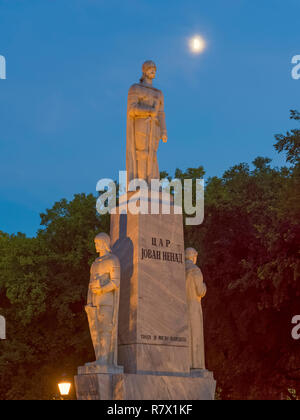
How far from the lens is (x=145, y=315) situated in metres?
11.2

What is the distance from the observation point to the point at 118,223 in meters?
12.7

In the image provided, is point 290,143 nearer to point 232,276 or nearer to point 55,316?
point 232,276

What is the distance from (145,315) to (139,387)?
52.2 inches

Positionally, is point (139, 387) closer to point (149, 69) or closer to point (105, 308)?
point (105, 308)

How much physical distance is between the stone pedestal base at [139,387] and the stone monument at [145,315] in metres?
0.02

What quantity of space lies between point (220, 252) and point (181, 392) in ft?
49.0

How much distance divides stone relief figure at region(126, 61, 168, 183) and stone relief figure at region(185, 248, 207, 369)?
2252 mm

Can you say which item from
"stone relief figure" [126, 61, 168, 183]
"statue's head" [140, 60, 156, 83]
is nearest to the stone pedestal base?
"stone relief figure" [126, 61, 168, 183]
